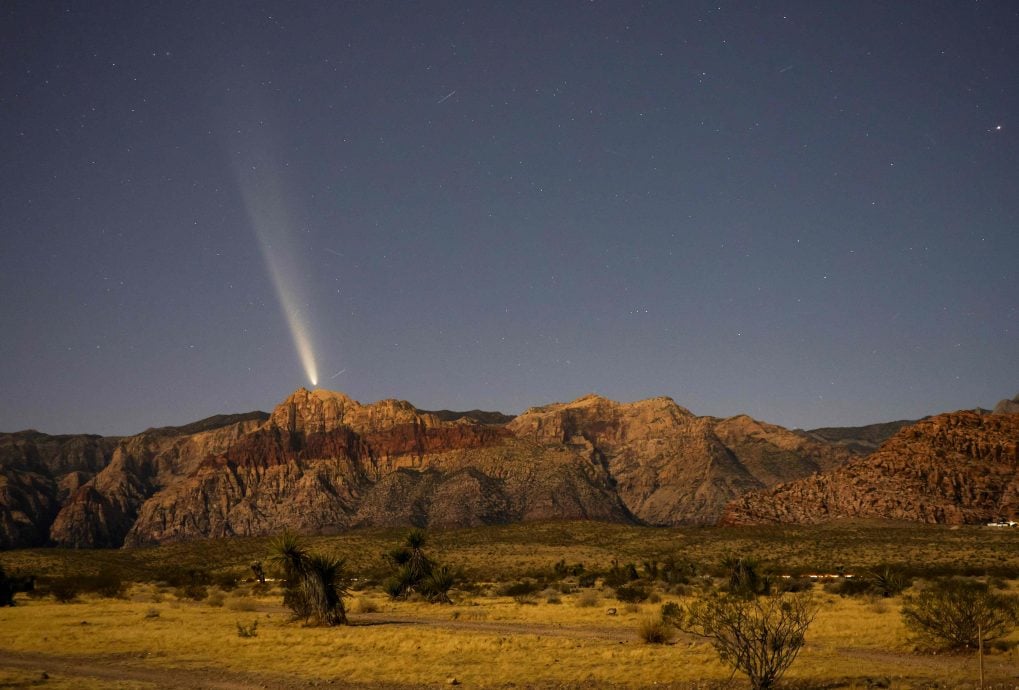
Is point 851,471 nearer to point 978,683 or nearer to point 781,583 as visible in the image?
point 781,583

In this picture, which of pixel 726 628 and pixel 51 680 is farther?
pixel 51 680

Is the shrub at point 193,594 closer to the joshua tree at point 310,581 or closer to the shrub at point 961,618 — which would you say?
the joshua tree at point 310,581

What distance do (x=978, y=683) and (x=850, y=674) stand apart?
2.48 m

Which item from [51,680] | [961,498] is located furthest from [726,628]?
[961,498]

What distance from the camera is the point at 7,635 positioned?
87.2 feet

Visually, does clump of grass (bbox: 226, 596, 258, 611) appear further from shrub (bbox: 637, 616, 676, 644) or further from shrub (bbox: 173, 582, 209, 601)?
shrub (bbox: 637, 616, 676, 644)

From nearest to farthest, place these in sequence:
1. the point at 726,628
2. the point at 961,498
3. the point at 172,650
→ 1. the point at 726,628
2. the point at 172,650
3. the point at 961,498

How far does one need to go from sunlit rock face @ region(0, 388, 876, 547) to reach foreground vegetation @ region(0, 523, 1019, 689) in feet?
244

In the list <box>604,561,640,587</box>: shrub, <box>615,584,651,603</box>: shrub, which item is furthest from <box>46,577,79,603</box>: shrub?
<box>604,561,640,587</box>: shrub

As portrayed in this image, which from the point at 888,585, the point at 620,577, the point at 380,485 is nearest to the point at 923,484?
the point at 620,577

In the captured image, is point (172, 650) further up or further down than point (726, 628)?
further down

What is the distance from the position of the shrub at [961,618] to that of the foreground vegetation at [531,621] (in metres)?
0.31

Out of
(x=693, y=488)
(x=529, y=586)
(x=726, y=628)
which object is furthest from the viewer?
(x=693, y=488)

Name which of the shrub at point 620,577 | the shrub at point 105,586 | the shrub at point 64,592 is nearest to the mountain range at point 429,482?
the shrub at point 620,577
